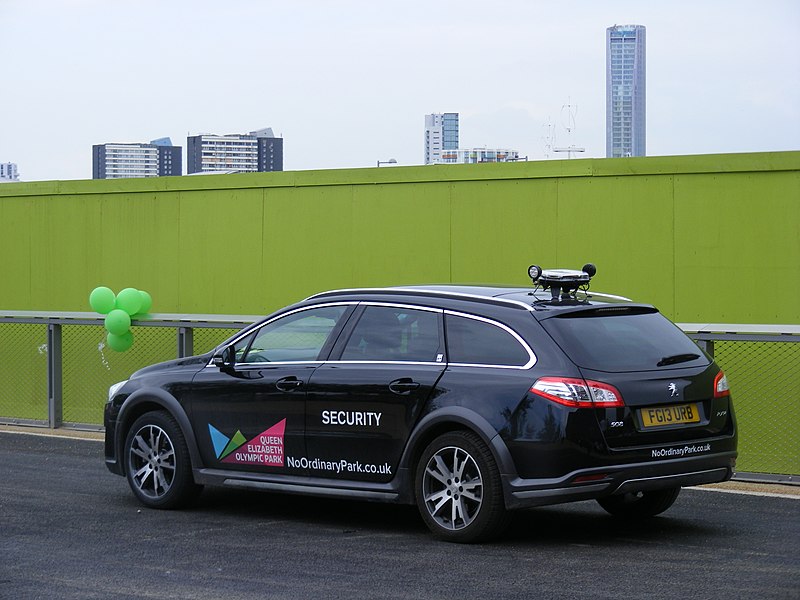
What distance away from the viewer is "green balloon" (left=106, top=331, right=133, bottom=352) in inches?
593

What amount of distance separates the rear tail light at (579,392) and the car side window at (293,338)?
72.6 inches

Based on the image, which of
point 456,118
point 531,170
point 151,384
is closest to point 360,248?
point 531,170

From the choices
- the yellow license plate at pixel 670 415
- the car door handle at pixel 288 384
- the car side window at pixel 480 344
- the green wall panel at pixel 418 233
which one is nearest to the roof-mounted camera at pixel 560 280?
the car side window at pixel 480 344

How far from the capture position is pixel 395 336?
28.0 feet

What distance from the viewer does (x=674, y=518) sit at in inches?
353

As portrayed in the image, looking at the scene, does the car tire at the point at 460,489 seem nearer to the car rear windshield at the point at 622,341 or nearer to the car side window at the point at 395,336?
the car side window at the point at 395,336

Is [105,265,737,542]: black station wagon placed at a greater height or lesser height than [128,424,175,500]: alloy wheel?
greater

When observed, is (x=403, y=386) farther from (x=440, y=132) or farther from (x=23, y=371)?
(x=440, y=132)

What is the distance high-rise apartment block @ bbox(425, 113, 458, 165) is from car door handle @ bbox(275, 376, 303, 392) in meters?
13.8

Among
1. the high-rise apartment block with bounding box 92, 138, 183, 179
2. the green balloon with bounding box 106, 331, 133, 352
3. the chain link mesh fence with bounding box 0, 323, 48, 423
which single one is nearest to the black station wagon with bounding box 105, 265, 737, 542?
the green balloon with bounding box 106, 331, 133, 352

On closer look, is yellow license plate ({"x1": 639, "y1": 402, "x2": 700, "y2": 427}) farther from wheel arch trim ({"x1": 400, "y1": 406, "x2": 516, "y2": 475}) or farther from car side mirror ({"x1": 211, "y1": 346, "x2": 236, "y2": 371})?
car side mirror ({"x1": 211, "y1": 346, "x2": 236, "y2": 371})

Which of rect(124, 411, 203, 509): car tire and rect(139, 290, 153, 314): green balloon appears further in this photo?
rect(139, 290, 153, 314): green balloon

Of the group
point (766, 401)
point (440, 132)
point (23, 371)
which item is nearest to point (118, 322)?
point (23, 371)

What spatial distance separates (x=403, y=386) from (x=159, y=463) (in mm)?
2282
